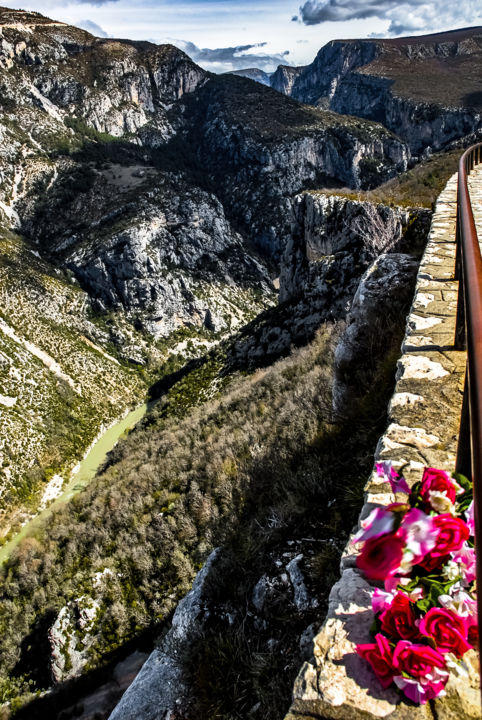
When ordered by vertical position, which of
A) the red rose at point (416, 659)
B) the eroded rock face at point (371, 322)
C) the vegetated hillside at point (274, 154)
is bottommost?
the eroded rock face at point (371, 322)

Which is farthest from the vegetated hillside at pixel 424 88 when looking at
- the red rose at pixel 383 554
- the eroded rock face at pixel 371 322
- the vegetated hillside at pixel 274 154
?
the red rose at pixel 383 554

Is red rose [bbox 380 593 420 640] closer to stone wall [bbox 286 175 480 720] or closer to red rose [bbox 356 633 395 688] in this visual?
red rose [bbox 356 633 395 688]

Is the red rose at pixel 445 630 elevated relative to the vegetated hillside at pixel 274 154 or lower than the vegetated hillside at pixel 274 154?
lower

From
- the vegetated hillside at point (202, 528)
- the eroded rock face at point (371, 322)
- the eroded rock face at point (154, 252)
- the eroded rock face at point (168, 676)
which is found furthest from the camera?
the eroded rock face at point (154, 252)

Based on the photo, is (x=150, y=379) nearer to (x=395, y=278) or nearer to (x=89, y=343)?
(x=89, y=343)

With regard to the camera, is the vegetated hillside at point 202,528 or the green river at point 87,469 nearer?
the vegetated hillside at point 202,528

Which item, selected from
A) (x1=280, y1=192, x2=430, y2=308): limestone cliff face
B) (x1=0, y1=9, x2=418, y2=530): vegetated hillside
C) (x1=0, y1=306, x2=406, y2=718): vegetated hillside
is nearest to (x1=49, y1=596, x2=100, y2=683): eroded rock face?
(x1=0, y1=306, x2=406, y2=718): vegetated hillside

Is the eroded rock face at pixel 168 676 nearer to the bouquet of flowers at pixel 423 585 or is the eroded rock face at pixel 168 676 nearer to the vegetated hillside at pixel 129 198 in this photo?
the bouquet of flowers at pixel 423 585
